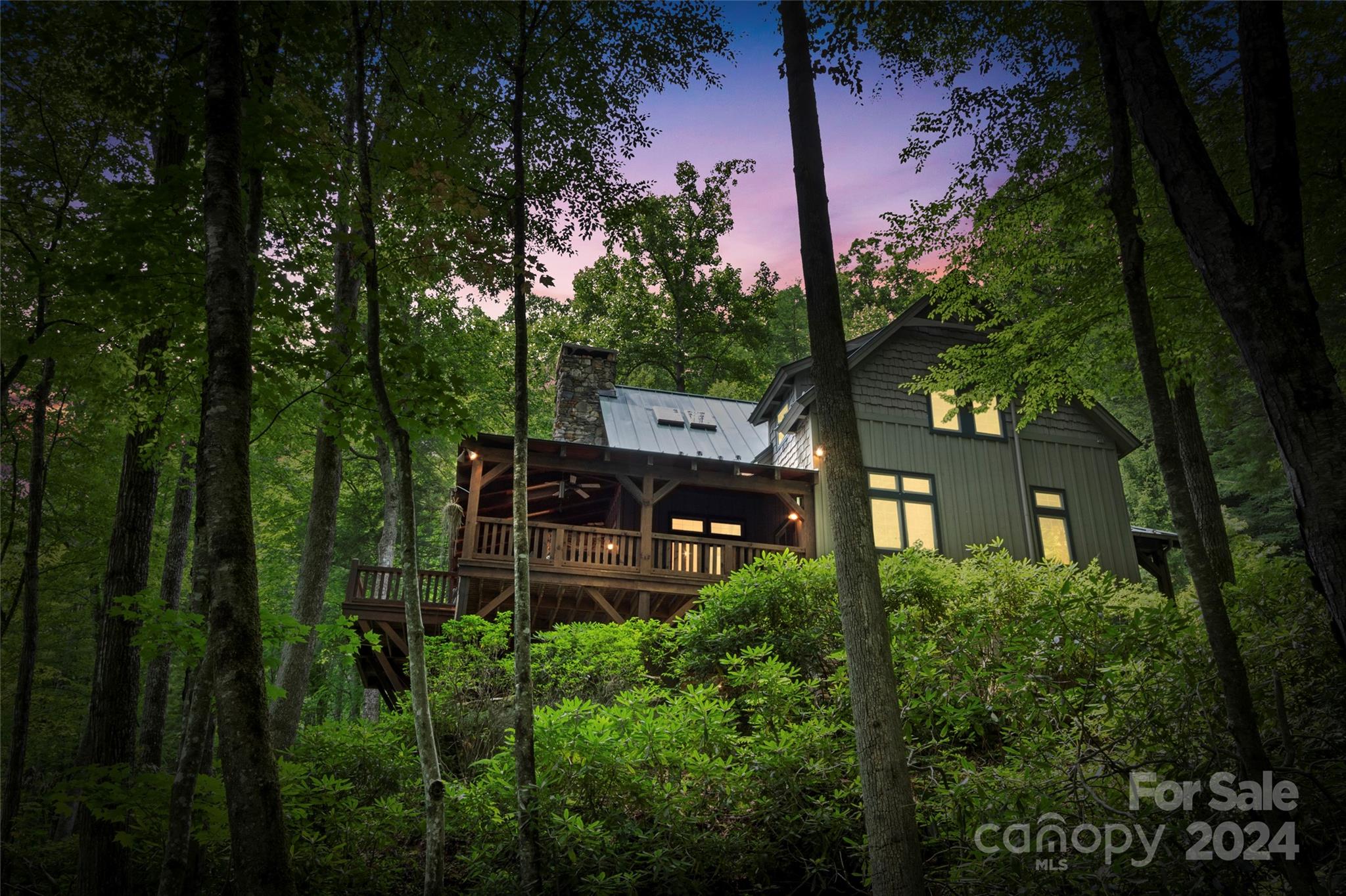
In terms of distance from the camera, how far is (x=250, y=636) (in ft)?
11.6

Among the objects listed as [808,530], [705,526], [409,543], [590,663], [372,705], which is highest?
[705,526]

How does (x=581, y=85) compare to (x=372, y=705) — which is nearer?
(x=581, y=85)

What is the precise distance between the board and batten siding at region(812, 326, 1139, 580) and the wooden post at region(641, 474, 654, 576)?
3557mm

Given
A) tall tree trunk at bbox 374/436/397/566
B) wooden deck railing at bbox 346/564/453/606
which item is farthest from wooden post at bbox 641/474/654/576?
tall tree trunk at bbox 374/436/397/566

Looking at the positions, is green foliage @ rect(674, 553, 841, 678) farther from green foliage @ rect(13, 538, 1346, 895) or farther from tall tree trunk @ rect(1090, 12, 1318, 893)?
tall tree trunk @ rect(1090, 12, 1318, 893)

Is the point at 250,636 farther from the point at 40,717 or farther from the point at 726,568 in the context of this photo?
the point at 40,717

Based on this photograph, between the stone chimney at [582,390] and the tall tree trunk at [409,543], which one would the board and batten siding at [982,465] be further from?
the tall tree trunk at [409,543]

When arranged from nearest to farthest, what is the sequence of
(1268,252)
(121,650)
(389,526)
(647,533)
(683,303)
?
(1268,252), (121,650), (647,533), (389,526), (683,303)

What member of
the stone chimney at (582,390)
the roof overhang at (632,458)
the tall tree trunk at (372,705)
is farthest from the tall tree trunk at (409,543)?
the tall tree trunk at (372,705)

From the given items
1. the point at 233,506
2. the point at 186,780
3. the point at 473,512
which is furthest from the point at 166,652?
the point at 473,512

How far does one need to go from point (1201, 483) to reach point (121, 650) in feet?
39.4

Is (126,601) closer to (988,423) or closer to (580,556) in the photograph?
(580,556)

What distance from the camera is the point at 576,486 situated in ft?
52.1

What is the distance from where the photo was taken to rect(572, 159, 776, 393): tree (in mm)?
27859
